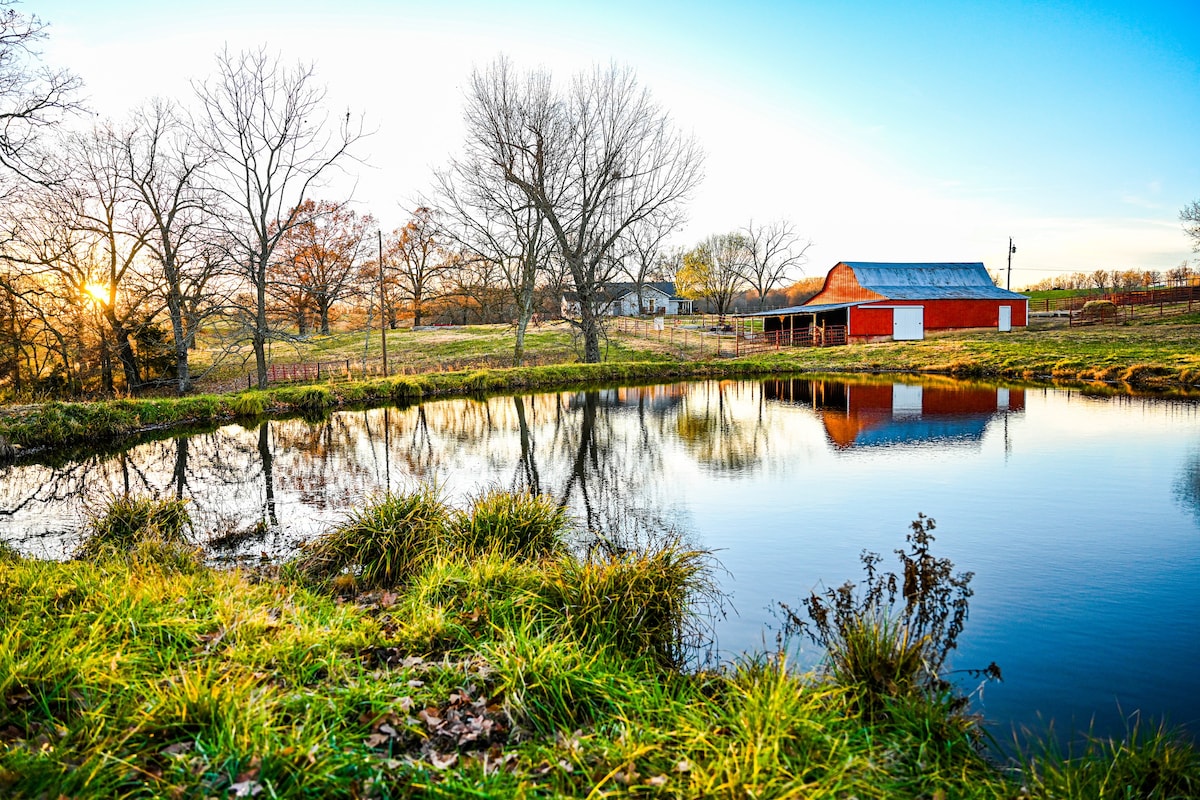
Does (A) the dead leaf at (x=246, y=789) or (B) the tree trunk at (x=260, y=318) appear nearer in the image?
(A) the dead leaf at (x=246, y=789)

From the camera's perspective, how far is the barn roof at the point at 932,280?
4762 cm

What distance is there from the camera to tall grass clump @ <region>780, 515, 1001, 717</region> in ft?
14.6

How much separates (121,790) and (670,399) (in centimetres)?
2222

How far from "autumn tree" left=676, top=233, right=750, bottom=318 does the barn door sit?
24.3 metres

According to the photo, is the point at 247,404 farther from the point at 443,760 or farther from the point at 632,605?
the point at 443,760

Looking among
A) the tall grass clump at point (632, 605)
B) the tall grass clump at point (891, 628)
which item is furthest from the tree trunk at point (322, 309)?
the tall grass clump at point (891, 628)

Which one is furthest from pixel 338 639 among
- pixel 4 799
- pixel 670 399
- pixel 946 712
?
pixel 670 399

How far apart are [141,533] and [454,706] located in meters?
5.85

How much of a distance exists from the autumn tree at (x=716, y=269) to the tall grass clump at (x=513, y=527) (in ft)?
208

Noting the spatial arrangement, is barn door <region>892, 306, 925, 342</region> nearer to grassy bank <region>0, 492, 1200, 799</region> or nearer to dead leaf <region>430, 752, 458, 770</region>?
grassy bank <region>0, 492, 1200, 799</region>

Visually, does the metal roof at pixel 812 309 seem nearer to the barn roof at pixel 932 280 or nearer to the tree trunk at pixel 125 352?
the barn roof at pixel 932 280

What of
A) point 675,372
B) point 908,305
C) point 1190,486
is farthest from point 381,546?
point 908,305

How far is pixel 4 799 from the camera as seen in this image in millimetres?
2934

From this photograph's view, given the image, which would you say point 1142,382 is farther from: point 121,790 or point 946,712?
point 121,790
